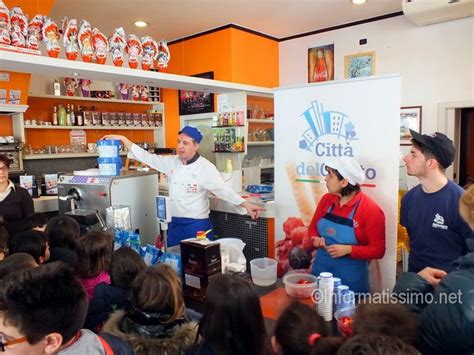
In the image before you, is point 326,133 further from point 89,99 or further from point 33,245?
point 89,99

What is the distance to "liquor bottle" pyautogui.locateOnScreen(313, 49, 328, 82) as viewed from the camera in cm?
589

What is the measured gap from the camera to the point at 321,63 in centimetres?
593

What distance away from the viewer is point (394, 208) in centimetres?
244

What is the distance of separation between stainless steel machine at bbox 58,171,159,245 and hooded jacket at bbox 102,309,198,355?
1519mm

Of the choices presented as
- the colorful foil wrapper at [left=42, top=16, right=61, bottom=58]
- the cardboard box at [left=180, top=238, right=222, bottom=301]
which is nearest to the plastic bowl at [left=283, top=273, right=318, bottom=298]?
the cardboard box at [left=180, top=238, right=222, bottom=301]

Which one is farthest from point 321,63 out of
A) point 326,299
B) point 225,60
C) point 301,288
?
point 326,299

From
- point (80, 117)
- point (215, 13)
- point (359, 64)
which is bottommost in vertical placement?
point (80, 117)

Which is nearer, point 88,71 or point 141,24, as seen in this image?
point 88,71

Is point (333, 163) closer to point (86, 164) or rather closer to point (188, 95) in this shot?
point (86, 164)

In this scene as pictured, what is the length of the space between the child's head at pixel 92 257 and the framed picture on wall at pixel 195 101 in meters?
4.24

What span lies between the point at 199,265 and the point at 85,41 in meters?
1.83

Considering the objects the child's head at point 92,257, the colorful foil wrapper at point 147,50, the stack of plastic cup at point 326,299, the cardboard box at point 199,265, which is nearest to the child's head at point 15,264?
the child's head at point 92,257

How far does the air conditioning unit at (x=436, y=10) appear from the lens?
4.17m

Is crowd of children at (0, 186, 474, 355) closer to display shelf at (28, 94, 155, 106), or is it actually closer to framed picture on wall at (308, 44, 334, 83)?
display shelf at (28, 94, 155, 106)
